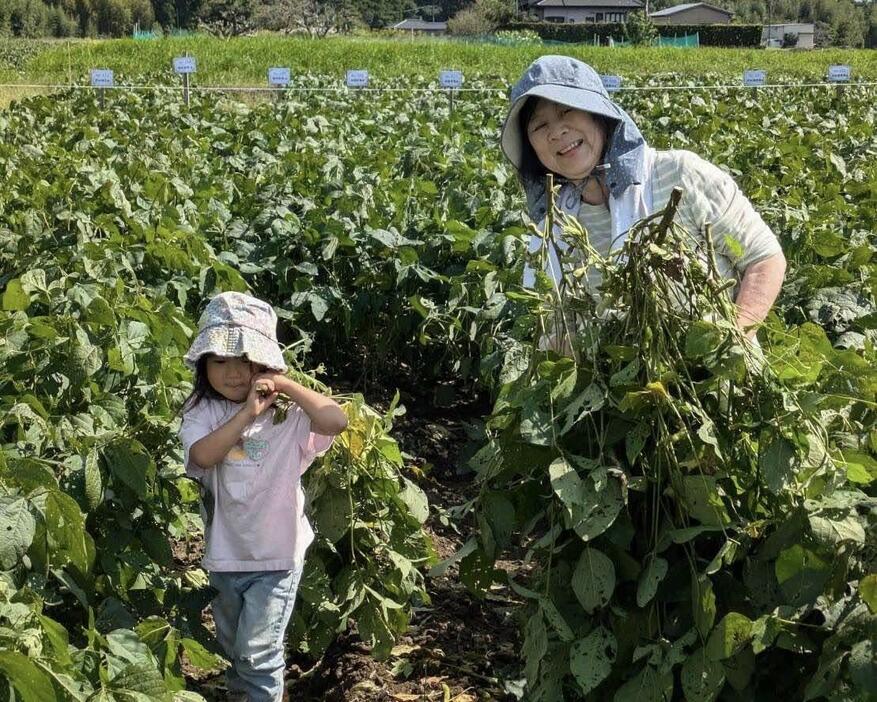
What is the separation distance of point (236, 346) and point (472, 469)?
2.48ft

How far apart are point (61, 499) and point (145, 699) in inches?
13.3

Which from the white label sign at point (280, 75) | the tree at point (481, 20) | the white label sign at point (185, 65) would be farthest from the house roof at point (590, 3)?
the white label sign at point (185, 65)

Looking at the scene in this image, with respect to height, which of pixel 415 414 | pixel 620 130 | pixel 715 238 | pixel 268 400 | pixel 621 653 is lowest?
pixel 415 414

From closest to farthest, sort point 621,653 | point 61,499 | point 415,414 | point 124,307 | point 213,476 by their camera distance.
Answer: point 61,499 → point 621,653 → point 213,476 → point 124,307 → point 415,414

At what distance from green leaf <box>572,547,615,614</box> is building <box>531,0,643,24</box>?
95452 mm

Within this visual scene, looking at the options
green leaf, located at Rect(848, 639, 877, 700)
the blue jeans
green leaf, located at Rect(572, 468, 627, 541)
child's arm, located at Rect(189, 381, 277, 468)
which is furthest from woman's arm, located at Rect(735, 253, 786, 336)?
the blue jeans

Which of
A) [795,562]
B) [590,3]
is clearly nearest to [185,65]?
[795,562]

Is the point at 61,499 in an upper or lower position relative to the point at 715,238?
lower

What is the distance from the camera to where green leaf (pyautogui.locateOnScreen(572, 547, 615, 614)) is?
6.58ft

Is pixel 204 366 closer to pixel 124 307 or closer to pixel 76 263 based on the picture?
pixel 124 307

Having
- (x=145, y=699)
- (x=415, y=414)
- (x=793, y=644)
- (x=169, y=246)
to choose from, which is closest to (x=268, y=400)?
(x=145, y=699)

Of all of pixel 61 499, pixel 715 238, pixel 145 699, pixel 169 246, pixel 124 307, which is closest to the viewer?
pixel 145 699

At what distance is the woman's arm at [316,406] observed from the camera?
8.36 feet

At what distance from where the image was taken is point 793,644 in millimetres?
1871
